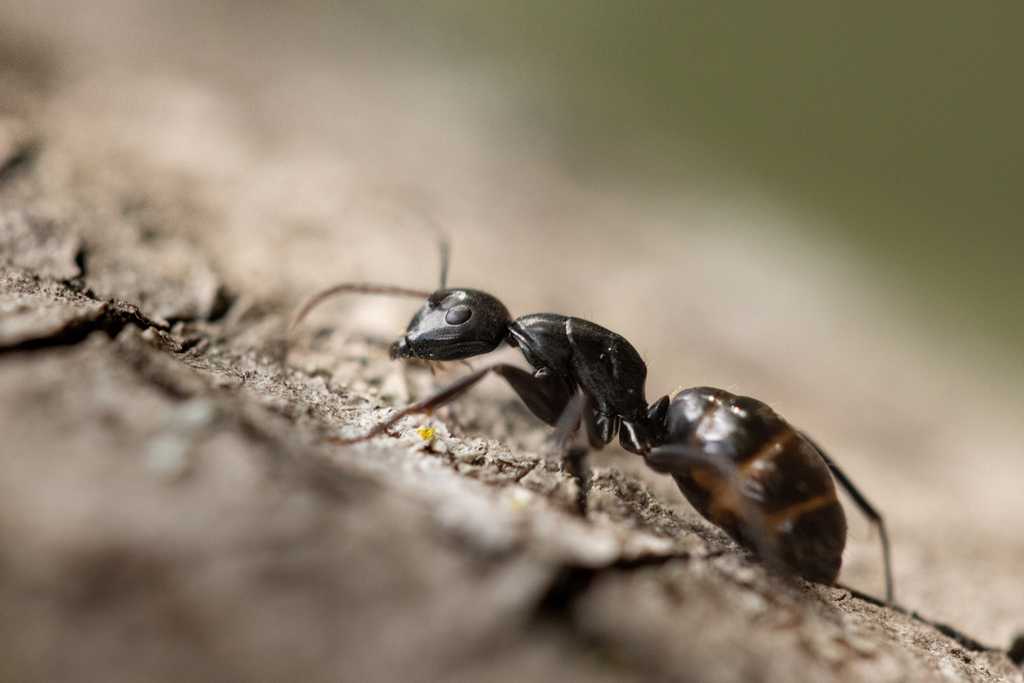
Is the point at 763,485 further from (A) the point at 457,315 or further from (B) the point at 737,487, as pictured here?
(A) the point at 457,315

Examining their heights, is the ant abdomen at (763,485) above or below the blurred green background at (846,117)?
below

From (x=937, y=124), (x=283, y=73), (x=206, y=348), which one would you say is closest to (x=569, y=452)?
(x=206, y=348)

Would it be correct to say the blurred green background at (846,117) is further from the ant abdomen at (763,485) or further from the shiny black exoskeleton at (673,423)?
the ant abdomen at (763,485)

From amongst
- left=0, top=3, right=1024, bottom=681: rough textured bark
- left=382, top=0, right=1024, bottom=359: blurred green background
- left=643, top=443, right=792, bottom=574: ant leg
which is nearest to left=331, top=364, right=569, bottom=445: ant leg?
left=0, top=3, right=1024, bottom=681: rough textured bark

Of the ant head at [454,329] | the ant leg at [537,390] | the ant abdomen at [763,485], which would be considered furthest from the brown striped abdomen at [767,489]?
the ant head at [454,329]

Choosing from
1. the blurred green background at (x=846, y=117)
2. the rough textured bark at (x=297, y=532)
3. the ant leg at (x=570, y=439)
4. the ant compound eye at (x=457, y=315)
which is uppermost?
the blurred green background at (x=846, y=117)

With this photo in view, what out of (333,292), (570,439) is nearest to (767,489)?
(570,439)

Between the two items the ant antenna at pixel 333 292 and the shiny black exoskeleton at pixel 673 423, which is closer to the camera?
the shiny black exoskeleton at pixel 673 423
